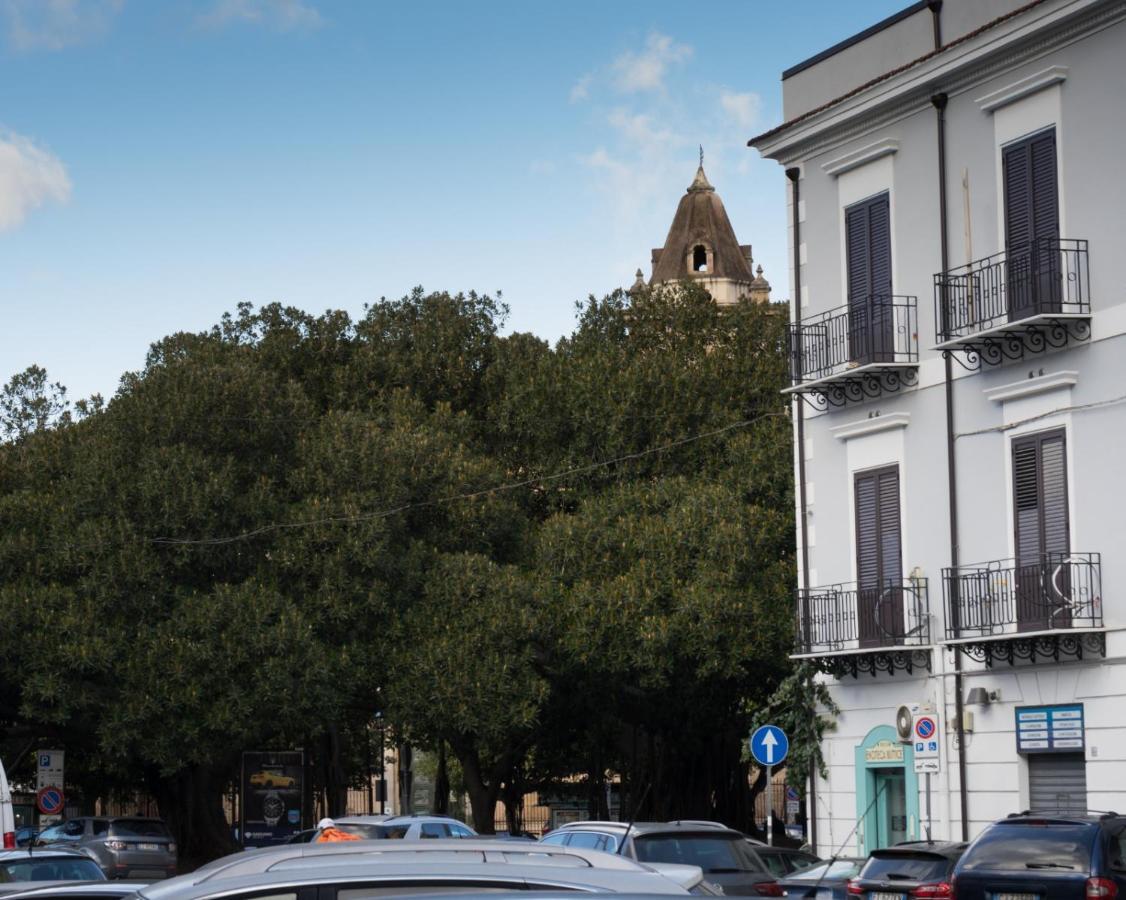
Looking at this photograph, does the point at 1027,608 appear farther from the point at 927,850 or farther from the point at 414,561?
the point at 414,561

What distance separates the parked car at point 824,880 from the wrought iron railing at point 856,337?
860cm

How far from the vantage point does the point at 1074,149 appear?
1030 inches

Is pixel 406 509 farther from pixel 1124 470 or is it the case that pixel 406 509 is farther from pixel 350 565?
pixel 1124 470

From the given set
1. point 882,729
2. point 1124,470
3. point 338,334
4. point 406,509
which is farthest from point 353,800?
point 1124,470

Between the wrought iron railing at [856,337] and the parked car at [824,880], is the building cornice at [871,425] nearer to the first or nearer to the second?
the wrought iron railing at [856,337]

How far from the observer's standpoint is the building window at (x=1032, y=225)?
2605 cm

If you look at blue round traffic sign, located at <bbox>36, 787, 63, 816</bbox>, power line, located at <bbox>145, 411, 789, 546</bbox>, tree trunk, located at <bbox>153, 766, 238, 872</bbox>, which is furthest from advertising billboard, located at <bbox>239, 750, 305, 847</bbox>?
tree trunk, located at <bbox>153, 766, 238, 872</bbox>

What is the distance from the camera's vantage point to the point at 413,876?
7.04 metres

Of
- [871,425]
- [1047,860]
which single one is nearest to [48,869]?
[1047,860]

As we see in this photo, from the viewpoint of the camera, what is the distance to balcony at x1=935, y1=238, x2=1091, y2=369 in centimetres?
2589

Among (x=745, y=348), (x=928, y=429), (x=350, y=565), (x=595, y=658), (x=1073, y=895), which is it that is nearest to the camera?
(x=1073, y=895)

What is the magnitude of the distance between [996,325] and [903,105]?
183 inches

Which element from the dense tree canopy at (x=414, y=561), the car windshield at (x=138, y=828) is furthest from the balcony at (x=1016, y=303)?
the car windshield at (x=138, y=828)

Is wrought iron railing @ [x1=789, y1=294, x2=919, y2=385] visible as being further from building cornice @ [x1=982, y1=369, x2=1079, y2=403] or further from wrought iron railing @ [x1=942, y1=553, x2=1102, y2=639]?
wrought iron railing @ [x1=942, y1=553, x2=1102, y2=639]
